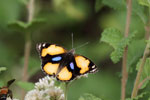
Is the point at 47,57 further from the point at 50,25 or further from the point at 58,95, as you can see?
the point at 50,25

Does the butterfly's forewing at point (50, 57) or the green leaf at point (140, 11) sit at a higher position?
the green leaf at point (140, 11)

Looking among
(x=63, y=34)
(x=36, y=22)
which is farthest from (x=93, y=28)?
(x=36, y=22)

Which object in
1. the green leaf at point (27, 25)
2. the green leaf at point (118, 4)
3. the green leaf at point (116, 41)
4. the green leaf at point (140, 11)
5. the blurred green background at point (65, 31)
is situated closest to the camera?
the green leaf at point (116, 41)

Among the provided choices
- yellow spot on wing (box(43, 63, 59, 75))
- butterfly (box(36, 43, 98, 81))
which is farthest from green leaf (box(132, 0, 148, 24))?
yellow spot on wing (box(43, 63, 59, 75))

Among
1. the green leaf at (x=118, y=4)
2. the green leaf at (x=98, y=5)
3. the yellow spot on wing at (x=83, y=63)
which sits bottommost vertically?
the yellow spot on wing at (x=83, y=63)

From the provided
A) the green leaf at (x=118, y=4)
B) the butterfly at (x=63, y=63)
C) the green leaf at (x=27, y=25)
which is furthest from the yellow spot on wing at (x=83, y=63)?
the green leaf at (x=27, y=25)

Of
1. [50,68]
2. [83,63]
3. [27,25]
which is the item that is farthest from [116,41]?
[27,25]

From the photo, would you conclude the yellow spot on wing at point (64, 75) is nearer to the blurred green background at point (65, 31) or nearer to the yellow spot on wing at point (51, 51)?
the yellow spot on wing at point (51, 51)

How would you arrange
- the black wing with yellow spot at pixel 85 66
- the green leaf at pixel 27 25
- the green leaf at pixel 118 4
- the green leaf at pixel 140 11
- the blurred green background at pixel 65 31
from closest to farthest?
the black wing with yellow spot at pixel 85 66, the green leaf at pixel 140 11, the green leaf at pixel 118 4, the green leaf at pixel 27 25, the blurred green background at pixel 65 31
